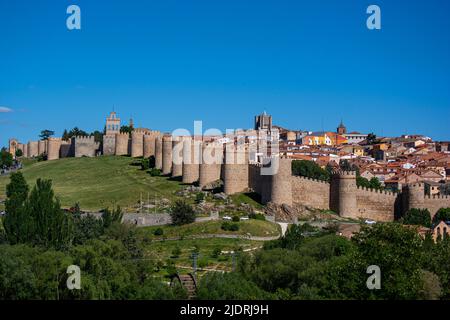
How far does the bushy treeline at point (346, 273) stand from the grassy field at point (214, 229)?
10.7 metres

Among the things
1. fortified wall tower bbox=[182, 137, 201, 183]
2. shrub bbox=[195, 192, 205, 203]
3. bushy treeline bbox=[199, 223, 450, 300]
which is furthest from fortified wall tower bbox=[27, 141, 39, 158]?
bushy treeline bbox=[199, 223, 450, 300]

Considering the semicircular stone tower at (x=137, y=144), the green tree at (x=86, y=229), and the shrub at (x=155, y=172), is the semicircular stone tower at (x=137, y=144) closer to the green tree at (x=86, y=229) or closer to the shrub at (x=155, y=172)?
the shrub at (x=155, y=172)

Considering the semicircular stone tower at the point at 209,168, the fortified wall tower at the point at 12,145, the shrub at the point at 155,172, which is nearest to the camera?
the semicircular stone tower at the point at 209,168

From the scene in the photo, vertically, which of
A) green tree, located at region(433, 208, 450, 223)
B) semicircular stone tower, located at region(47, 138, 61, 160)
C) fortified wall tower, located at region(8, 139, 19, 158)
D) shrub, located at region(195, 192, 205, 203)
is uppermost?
fortified wall tower, located at region(8, 139, 19, 158)

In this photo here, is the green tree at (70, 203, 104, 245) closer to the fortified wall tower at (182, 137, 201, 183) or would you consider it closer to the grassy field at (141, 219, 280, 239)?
the grassy field at (141, 219, 280, 239)

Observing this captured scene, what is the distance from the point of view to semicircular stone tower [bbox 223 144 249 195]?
53719 mm

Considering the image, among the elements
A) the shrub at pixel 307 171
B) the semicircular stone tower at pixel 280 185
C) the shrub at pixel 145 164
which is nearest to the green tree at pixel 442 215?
the semicircular stone tower at pixel 280 185

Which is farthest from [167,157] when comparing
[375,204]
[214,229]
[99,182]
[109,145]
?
[109,145]

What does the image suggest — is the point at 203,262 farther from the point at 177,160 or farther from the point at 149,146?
the point at 149,146

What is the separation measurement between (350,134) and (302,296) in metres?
110

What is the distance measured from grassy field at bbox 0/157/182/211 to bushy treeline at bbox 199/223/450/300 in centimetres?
2203

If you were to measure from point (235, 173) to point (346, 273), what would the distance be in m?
27.4

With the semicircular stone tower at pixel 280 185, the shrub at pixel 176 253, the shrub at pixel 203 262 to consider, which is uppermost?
the semicircular stone tower at pixel 280 185

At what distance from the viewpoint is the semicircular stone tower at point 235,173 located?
53.7 meters
